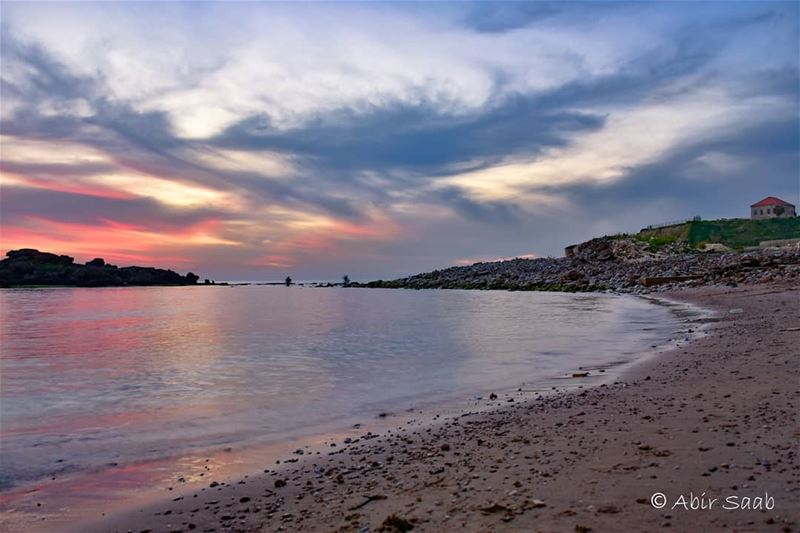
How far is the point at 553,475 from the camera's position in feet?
15.4

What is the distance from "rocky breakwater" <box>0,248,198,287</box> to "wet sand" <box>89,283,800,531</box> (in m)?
137

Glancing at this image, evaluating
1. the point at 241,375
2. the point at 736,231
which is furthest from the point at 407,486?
the point at 736,231

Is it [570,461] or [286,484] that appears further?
[286,484]

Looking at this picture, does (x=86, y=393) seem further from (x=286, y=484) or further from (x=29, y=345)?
(x=29, y=345)

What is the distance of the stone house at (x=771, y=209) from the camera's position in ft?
328

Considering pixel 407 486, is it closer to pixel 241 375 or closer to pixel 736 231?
pixel 241 375

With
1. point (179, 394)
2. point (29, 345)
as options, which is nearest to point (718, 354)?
point (179, 394)

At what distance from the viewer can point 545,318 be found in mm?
26031

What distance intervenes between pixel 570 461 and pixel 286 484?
2.86 metres

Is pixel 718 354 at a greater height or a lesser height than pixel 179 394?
greater

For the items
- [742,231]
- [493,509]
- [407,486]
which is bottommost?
[407,486]

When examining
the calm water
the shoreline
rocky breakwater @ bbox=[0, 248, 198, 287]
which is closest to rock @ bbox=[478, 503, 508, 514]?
the shoreline

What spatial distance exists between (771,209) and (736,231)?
48.4 ft

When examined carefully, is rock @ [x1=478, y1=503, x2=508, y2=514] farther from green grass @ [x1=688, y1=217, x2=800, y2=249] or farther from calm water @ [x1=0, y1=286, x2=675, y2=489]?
green grass @ [x1=688, y1=217, x2=800, y2=249]
